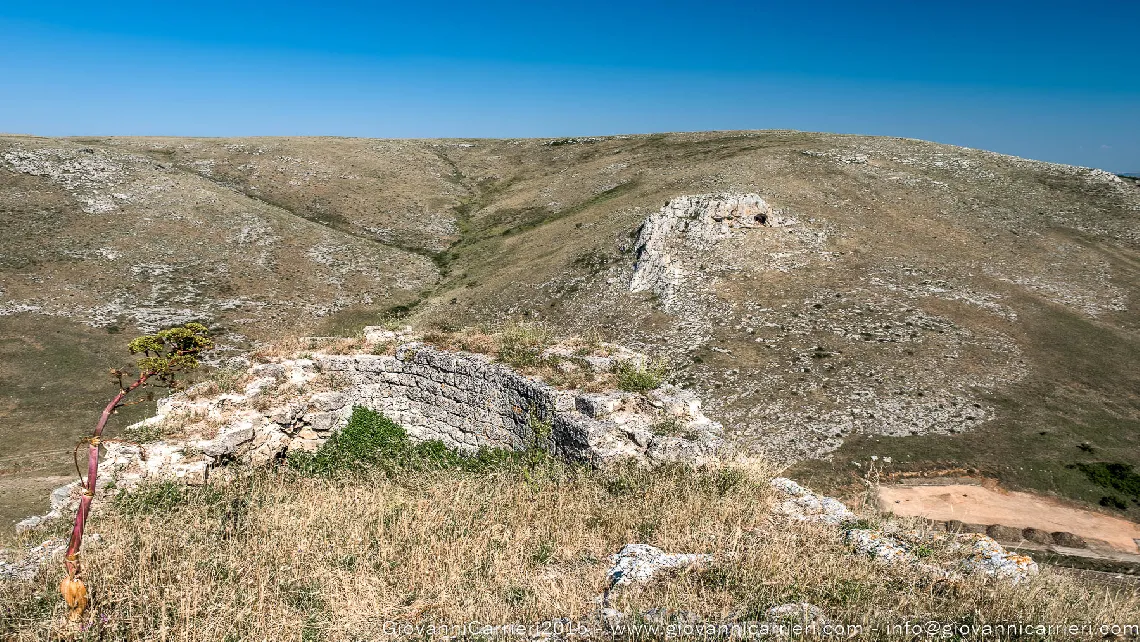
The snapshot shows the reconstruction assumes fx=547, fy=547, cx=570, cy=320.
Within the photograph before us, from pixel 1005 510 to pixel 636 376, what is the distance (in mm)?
18751

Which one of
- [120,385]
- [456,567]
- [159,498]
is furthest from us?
[159,498]

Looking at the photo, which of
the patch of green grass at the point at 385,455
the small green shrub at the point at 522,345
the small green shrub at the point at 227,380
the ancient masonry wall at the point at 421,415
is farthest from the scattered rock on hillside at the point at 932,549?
the small green shrub at the point at 227,380

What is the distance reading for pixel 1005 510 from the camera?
71.4 feet

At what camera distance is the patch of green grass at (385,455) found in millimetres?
12742

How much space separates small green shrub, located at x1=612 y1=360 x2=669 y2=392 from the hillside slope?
877cm

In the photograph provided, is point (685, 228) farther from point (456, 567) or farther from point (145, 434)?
point (456, 567)

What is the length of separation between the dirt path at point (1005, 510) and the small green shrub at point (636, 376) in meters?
12.8

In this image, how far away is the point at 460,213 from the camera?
227ft

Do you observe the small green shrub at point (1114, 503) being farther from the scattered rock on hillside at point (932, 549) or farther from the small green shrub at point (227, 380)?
the small green shrub at point (227, 380)

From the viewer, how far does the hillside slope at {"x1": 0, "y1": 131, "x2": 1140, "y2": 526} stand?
1088 inches

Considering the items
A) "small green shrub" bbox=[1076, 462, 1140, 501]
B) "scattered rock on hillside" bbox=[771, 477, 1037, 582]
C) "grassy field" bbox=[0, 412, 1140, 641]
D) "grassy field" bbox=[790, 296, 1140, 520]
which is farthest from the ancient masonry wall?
"small green shrub" bbox=[1076, 462, 1140, 501]

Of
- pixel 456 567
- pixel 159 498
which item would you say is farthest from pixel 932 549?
pixel 159 498

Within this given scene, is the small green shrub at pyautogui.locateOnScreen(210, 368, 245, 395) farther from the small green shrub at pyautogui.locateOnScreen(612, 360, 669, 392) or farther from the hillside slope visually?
the small green shrub at pyautogui.locateOnScreen(612, 360, 669, 392)

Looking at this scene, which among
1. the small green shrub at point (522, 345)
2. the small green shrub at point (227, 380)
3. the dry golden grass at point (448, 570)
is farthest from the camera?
the small green shrub at point (522, 345)
